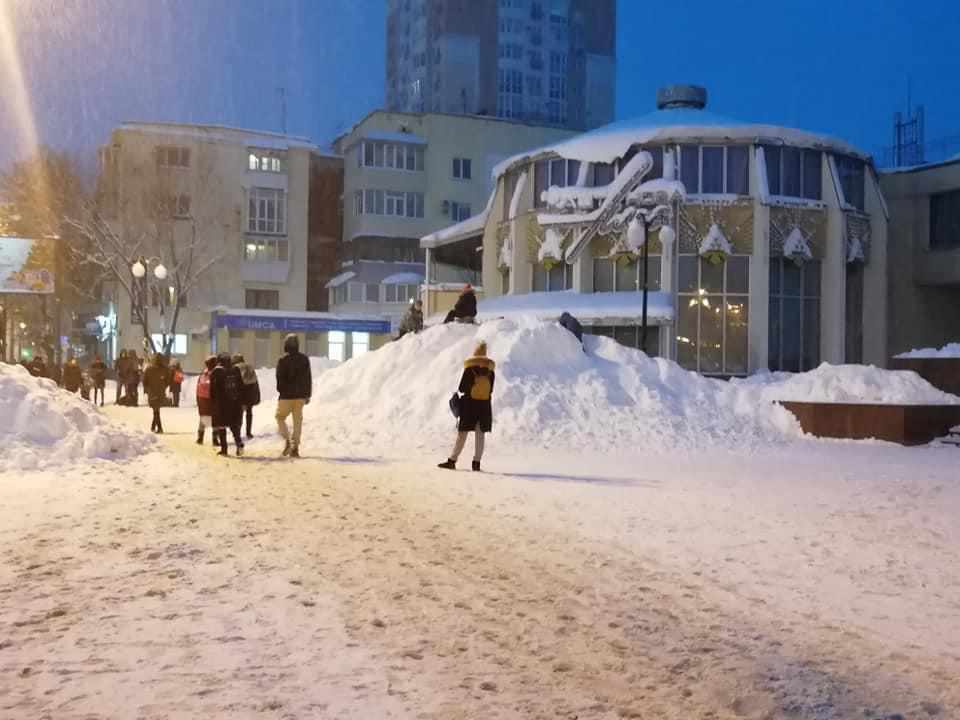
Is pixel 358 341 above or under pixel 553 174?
under

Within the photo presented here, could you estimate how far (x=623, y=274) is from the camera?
121 feet

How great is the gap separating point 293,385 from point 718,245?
23.5m

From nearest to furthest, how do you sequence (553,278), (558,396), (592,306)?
(558,396), (592,306), (553,278)

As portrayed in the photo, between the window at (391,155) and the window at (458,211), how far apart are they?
3.13m

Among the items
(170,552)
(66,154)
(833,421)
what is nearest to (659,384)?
(833,421)

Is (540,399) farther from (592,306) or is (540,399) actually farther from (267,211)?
(267,211)

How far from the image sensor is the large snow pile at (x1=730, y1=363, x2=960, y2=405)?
20516 mm

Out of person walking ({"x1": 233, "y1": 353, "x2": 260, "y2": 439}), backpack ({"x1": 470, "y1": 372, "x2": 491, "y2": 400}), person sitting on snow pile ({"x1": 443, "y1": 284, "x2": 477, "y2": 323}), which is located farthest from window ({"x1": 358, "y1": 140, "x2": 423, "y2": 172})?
backpack ({"x1": 470, "y1": 372, "x2": 491, "y2": 400})

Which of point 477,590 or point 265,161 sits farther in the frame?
point 265,161

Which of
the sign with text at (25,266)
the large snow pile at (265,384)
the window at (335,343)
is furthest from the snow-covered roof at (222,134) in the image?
the large snow pile at (265,384)

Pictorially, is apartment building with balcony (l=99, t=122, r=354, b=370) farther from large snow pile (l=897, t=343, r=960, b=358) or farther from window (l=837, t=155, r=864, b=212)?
large snow pile (l=897, t=343, r=960, b=358)

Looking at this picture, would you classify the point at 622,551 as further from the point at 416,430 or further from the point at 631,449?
the point at 416,430

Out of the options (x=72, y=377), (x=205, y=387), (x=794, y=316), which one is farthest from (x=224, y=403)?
(x=794, y=316)

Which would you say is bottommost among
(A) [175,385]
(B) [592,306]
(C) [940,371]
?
(A) [175,385]
